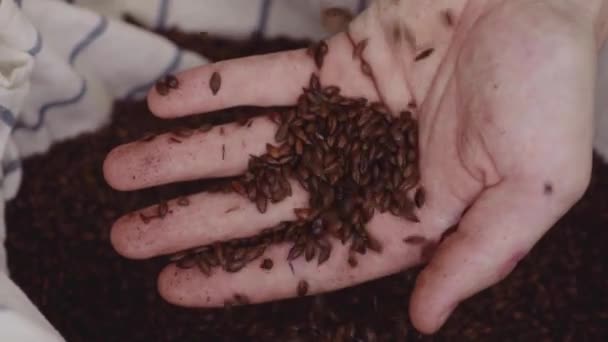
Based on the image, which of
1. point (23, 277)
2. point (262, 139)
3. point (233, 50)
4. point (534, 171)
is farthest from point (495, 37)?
point (23, 277)

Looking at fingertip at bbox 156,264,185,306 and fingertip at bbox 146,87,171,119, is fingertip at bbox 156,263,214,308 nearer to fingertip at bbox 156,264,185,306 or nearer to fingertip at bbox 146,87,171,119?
fingertip at bbox 156,264,185,306

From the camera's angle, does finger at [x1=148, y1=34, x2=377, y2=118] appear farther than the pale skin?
Yes

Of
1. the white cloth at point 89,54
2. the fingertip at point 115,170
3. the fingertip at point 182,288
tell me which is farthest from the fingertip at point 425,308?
the white cloth at point 89,54

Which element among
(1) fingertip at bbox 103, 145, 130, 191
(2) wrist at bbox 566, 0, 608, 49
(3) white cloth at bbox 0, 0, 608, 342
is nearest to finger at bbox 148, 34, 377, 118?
(1) fingertip at bbox 103, 145, 130, 191

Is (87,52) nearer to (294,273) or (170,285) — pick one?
(170,285)

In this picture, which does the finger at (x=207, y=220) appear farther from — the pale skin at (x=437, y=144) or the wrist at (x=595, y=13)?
the wrist at (x=595, y=13)

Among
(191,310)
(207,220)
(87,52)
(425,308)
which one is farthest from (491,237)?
(87,52)

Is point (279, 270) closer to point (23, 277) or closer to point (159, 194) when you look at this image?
→ point (159, 194)
